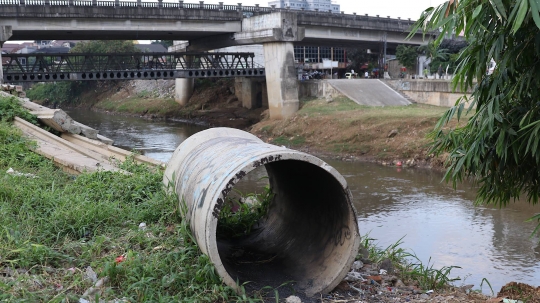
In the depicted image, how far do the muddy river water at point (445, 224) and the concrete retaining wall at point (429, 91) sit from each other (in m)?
9.21

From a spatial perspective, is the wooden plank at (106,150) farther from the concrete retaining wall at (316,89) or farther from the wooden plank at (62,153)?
Result: the concrete retaining wall at (316,89)

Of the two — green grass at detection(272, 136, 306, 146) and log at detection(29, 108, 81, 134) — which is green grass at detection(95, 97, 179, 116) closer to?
green grass at detection(272, 136, 306, 146)

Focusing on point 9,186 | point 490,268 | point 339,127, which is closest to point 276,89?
point 339,127

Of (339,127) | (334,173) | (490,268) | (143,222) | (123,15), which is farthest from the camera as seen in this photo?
(123,15)

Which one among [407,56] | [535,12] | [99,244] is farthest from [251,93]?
[535,12]

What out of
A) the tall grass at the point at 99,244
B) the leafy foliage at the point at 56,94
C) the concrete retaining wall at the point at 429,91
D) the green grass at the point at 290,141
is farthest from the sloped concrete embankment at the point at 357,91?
the leafy foliage at the point at 56,94

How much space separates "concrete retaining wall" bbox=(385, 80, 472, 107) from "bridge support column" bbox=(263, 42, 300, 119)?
625 cm

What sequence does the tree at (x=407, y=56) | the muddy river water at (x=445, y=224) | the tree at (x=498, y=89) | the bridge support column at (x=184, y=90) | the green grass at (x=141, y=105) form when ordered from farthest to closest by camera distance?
1. the green grass at (x=141, y=105)
2. the bridge support column at (x=184, y=90)
3. the tree at (x=407, y=56)
4. the muddy river water at (x=445, y=224)
5. the tree at (x=498, y=89)

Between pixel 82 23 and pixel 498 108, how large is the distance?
85.8 feet

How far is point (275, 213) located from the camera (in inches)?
331

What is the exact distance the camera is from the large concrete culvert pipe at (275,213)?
5816mm

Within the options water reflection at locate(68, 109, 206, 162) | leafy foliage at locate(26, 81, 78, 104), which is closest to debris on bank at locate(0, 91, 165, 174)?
water reflection at locate(68, 109, 206, 162)

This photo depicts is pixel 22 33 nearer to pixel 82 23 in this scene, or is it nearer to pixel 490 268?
pixel 82 23

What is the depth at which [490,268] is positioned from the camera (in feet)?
→ 36.8
